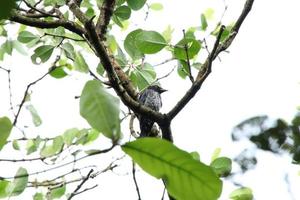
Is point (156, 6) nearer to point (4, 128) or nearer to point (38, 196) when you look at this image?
point (38, 196)

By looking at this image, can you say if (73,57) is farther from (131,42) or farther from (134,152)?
(134,152)

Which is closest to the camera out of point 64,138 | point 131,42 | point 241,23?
point 241,23

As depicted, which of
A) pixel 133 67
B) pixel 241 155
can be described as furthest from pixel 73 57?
pixel 241 155

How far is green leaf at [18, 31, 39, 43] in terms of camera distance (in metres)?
2.40

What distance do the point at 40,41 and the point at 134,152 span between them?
6.96 feet

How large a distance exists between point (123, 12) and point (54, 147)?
0.75 metres

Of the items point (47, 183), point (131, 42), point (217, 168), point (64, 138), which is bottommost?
point (217, 168)

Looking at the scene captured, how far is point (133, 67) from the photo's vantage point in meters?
2.37

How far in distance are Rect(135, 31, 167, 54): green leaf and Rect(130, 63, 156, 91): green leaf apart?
1.54 ft

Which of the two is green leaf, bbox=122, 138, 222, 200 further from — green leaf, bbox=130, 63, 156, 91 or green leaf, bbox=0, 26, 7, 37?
green leaf, bbox=0, 26, 7, 37

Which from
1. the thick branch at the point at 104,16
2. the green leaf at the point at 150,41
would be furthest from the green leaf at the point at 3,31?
the green leaf at the point at 150,41

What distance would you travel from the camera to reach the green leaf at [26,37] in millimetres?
2400

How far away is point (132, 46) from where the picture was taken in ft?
7.09

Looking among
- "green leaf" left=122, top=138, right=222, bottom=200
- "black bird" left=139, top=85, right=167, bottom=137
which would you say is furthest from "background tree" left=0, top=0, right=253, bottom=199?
"black bird" left=139, top=85, right=167, bottom=137
